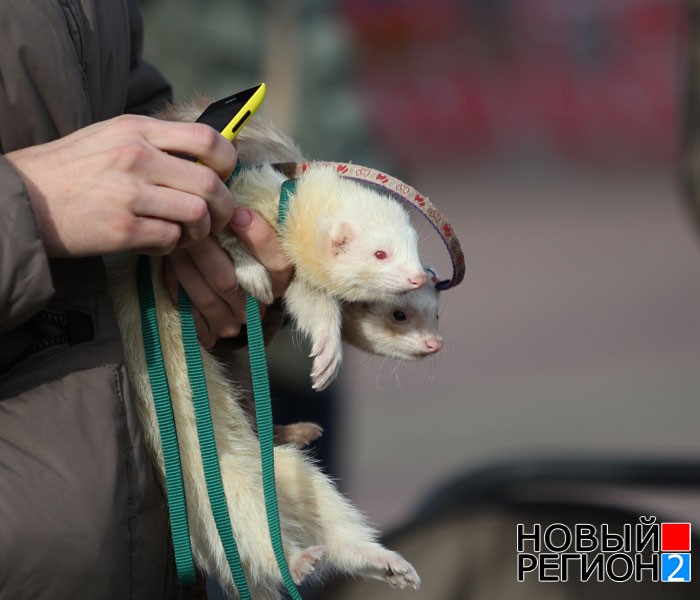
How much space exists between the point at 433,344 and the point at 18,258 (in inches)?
21.8

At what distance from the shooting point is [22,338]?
27.6 inches

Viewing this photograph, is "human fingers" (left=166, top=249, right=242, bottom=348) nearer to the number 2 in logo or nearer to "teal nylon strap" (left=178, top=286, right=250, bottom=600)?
"teal nylon strap" (left=178, top=286, right=250, bottom=600)

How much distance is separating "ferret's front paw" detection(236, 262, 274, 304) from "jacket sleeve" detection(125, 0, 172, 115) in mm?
289

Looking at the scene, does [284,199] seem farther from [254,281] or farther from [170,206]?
[170,206]

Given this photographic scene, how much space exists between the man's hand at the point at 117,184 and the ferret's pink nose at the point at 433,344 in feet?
1.38

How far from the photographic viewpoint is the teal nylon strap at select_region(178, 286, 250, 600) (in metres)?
0.79

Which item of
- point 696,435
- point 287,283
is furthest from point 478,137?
point 287,283

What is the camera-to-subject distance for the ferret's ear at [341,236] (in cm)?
92

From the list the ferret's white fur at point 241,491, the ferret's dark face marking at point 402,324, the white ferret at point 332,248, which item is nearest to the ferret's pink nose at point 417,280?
the white ferret at point 332,248

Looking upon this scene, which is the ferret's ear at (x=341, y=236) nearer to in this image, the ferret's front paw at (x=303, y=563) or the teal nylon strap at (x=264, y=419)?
the teal nylon strap at (x=264, y=419)

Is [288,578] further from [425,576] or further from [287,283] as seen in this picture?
[425,576]

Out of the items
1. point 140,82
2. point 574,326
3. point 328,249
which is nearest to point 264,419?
point 328,249

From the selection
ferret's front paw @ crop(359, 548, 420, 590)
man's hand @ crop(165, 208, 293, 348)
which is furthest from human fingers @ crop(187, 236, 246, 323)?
ferret's front paw @ crop(359, 548, 420, 590)

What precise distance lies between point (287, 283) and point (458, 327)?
4.22 feet
